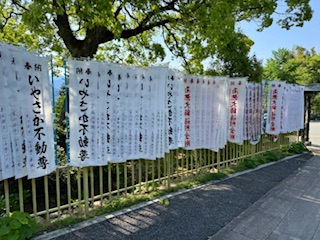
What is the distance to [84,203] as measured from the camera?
3.95 metres

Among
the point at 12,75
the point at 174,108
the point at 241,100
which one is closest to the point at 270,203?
the point at 174,108

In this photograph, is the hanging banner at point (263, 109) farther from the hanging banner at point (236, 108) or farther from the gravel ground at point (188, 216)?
the gravel ground at point (188, 216)

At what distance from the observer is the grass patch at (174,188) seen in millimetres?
3556

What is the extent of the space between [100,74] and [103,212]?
2147mm

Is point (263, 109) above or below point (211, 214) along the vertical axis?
above

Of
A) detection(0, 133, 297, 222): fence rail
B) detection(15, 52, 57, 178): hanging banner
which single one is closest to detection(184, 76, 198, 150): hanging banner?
detection(0, 133, 297, 222): fence rail

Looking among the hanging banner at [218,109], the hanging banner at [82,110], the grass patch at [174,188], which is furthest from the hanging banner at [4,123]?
the hanging banner at [218,109]

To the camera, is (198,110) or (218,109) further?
(218,109)

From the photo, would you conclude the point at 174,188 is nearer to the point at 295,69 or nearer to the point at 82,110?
the point at 82,110

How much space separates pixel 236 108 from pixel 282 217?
10.6ft

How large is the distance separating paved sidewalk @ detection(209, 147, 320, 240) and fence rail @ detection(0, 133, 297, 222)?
67.2 inches

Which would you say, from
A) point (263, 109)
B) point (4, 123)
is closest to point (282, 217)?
point (4, 123)

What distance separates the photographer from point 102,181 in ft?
15.6

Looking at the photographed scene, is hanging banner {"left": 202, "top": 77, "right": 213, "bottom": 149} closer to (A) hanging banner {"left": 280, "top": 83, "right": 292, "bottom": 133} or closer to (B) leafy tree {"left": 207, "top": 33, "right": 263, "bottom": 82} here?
(A) hanging banner {"left": 280, "top": 83, "right": 292, "bottom": 133}
